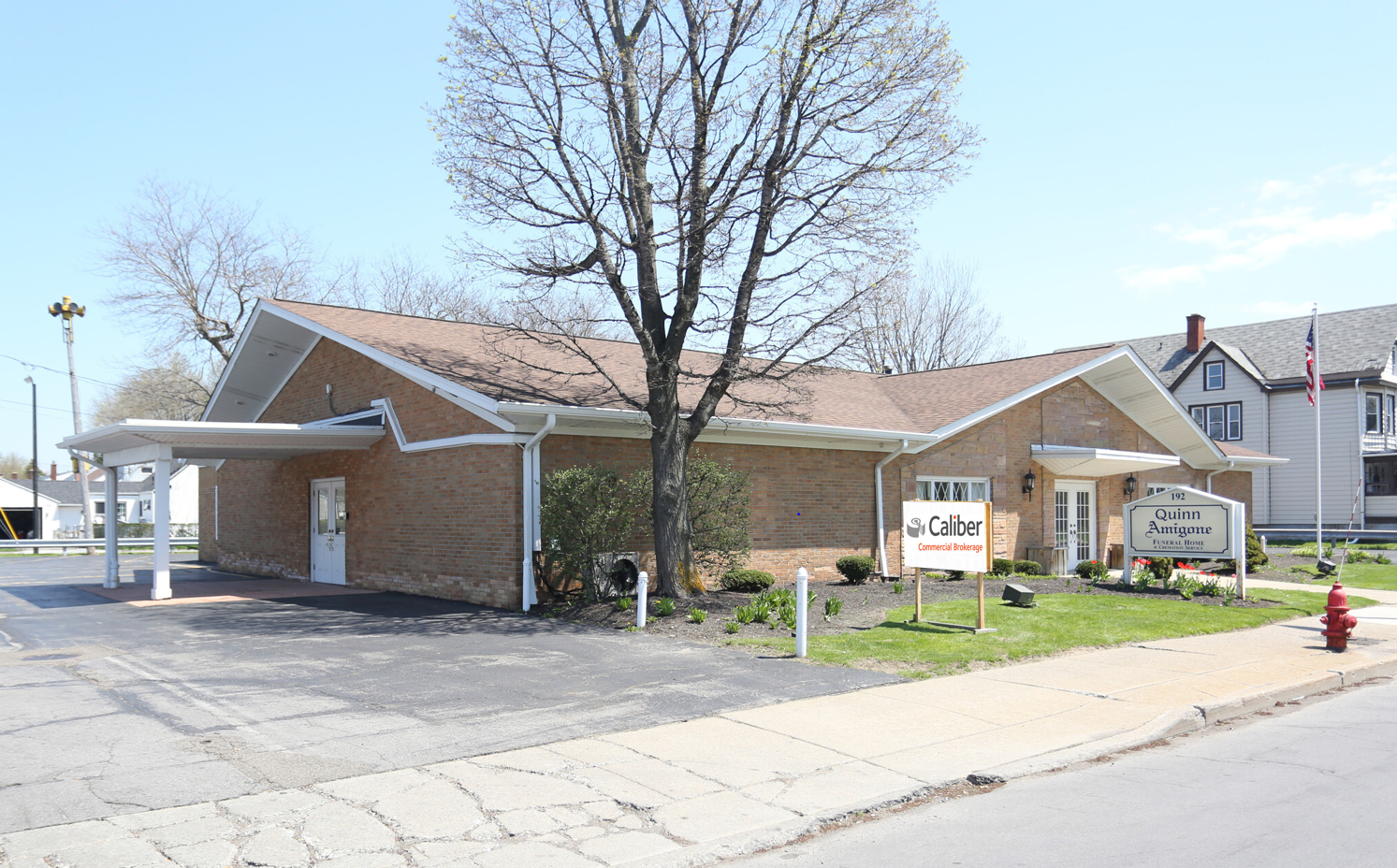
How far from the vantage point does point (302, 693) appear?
29.7ft

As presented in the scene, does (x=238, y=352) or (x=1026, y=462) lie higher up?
(x=238, y=352)

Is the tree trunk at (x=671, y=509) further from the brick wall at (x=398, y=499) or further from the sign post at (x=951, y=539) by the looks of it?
the sign post at (x=951, y=539)

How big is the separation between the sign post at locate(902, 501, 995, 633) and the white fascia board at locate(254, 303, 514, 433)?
232 inches

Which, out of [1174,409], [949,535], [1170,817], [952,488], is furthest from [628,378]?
[1174,409]

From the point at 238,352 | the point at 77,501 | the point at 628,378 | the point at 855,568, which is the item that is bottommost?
the point at 77,501

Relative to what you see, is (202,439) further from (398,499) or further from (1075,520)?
(1075,520)

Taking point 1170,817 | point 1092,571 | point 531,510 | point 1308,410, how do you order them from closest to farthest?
1. point 1170,817
2. point 531,510
3. point 1092,571
4. point 1308,410

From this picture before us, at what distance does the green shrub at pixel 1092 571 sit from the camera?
62.8ft

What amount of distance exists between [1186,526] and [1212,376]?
2888cm

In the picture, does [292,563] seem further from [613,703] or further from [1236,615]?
[1236,615]

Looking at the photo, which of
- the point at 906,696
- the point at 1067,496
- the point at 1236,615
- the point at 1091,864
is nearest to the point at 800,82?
the point at 906,696

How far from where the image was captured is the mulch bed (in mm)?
12867

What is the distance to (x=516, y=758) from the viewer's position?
6.93m

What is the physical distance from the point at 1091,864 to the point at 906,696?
13.3ft
